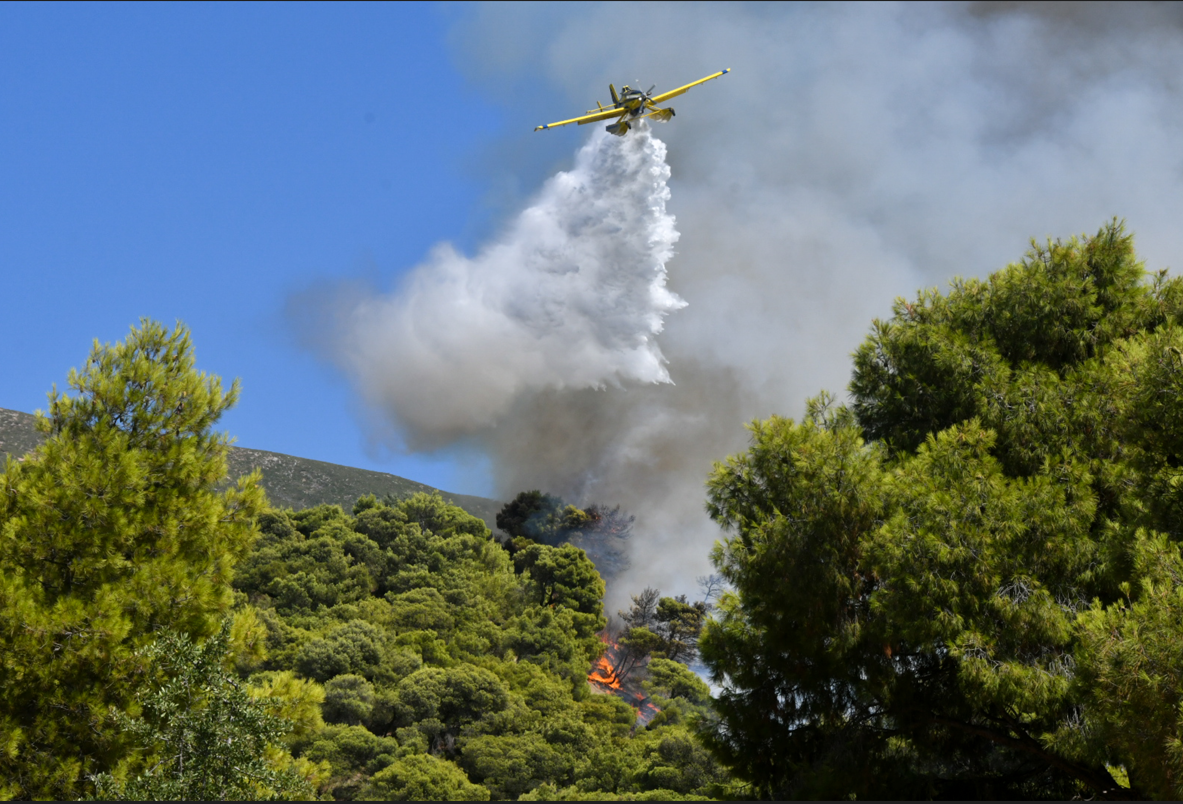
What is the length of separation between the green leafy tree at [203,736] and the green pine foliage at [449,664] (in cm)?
626

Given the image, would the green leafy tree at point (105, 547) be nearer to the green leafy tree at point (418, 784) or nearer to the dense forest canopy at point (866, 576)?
the dense forest canopy at point (866, 576)

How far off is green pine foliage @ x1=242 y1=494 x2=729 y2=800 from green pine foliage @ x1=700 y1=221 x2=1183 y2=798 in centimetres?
230

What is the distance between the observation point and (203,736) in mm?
9109

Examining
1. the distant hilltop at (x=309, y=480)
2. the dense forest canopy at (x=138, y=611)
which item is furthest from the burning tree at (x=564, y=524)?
the dense forest canopy at (x=138, y=611)

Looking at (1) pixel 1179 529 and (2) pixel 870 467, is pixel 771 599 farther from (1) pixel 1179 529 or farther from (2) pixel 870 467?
(1) pixel 1179 529

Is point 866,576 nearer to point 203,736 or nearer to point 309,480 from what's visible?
point 203,736

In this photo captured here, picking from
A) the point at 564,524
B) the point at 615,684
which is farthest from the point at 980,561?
the point at 564,524

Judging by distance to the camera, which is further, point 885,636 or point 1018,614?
point 885,636

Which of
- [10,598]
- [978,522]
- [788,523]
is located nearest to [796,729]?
[788,523]

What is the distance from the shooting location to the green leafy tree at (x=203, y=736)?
9055 millimetres

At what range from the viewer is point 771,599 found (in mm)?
12375

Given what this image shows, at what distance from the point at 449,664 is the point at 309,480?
6194 centimetres

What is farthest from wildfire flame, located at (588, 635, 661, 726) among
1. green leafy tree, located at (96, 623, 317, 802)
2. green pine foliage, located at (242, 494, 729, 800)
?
green leafy tree, located at (96, 623, 317, 802)

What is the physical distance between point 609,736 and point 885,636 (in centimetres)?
2579
